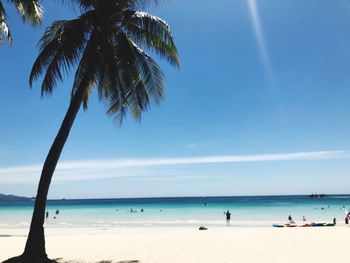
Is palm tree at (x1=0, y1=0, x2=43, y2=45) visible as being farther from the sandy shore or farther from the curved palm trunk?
the sandy shore

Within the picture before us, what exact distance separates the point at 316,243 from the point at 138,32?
10908mm

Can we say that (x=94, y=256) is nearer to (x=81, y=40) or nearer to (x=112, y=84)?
(x=112, y=84)

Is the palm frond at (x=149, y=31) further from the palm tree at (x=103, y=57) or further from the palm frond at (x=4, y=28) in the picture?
the palm frond at (x=4, y=28)

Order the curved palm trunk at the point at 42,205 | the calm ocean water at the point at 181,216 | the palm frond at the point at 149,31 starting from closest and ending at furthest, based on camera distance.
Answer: the curved palm trunk at the point at 42,205 → the palm frond at the point at 149,31 → the calm ocean water at the point at 181,216

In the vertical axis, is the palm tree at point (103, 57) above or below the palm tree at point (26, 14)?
below

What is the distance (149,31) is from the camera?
12195mm

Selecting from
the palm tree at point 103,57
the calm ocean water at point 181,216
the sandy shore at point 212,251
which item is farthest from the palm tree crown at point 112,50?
the calm ocean water at point 181,216

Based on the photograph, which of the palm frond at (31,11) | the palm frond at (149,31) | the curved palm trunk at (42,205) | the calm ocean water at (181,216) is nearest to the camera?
the curved palm trunk at (42,205)

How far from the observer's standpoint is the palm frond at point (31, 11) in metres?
13.9

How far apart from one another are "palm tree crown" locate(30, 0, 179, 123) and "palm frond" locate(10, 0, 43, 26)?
188 cm

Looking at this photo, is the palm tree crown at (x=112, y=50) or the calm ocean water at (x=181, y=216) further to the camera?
the calm ocean water at (x=181, y=216)

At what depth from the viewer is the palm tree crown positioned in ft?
37.3

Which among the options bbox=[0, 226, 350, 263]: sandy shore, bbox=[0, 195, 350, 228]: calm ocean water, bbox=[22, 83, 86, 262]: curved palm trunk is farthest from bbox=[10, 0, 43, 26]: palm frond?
bbox=[0, 195, 350, 228]: calm ocean water

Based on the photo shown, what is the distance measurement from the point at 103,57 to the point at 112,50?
1.20 ft
